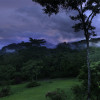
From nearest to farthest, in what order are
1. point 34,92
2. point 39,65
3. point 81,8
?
1. point 81,8
2. point 34,92
3. point 39,65

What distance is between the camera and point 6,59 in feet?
69.6

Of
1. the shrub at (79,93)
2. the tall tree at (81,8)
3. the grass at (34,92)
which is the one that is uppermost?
the tall tree at (81,8)

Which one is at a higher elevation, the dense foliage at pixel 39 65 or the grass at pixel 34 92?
the dense foliage at pixel 39 65

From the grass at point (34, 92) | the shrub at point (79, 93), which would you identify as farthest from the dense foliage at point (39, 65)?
the shrub at point (79, 93)

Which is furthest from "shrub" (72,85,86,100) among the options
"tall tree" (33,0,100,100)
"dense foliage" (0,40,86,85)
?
"dense foliage" (0,40,86,85)

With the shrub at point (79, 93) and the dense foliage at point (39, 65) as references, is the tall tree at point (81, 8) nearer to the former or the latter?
the shrub at point (79, 93)

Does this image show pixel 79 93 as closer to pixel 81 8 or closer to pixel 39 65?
pixel 81 8

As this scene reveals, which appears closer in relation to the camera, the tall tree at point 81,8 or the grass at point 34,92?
the tall tree at point 81,8

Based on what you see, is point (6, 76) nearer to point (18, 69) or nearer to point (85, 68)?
point (18, 69)

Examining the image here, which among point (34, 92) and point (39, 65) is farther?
point (39, 65)

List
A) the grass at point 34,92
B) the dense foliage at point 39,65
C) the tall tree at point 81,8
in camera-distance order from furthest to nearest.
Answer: the dense foliage at point 39,65 → the grass at point 34,92 → the tall tree at point 81,8

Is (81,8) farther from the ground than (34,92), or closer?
farther from the ground

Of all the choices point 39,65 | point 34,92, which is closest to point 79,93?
point 34,92

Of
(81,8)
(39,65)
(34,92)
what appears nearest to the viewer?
(81,8)
